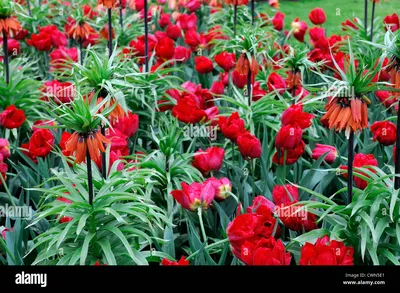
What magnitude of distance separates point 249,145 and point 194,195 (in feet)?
1.23

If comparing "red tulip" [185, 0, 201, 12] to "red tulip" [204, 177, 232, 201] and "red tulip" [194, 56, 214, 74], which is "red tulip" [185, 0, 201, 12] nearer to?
"red tulip" [194, 56, 214, 74]

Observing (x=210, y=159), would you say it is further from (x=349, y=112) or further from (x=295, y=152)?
(x=349, y=112)

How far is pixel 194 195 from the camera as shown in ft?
7.13

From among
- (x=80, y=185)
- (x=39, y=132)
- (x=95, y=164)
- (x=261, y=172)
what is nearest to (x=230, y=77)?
(x=261, y=172)

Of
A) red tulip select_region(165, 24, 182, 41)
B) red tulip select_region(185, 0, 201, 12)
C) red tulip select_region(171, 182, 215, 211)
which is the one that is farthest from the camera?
red tulip select_region(185, 0, 201, 12)

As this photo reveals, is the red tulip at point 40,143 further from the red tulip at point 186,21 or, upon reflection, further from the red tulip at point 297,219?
the red tulip at point 186,21

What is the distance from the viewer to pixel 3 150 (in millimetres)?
2668

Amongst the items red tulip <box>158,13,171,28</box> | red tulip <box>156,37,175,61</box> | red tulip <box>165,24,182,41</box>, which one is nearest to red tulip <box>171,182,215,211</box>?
red tulip <box>156,37,175,61</box>

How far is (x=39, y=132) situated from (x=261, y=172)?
3.01 feet

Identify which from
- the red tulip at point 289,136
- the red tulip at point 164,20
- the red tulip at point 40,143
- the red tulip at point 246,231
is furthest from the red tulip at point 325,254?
the red tulip at point 164,20

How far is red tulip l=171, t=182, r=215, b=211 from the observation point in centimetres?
217

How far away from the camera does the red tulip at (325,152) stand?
2.65m

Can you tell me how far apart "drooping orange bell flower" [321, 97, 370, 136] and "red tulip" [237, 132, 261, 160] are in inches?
22.5

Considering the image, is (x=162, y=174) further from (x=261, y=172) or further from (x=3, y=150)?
(x=3, y=150)
